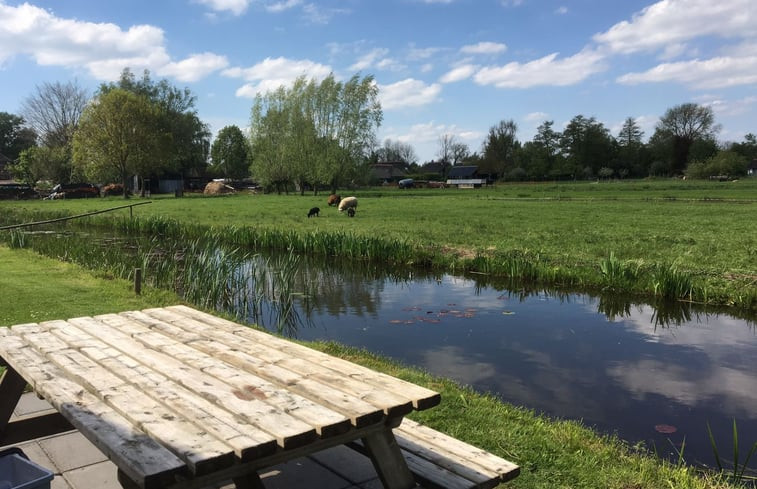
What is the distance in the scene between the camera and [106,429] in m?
2.11

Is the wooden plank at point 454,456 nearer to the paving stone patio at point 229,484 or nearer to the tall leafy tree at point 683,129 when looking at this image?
the paving stone patio at point 229,484

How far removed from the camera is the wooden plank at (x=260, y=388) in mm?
2068

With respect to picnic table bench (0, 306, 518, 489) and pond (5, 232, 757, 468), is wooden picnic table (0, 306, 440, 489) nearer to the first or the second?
picnic table bench (0, 306, 518, 489)

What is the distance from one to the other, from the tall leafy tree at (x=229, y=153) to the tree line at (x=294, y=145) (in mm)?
157

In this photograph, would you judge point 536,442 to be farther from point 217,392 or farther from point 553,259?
point 553,259

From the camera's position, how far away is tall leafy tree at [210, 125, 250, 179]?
87875 millimetres

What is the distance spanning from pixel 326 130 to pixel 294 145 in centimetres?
324

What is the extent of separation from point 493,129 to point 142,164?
222ft

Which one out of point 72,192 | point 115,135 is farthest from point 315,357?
point 72,192

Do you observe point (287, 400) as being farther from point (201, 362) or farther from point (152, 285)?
point (152, 285)

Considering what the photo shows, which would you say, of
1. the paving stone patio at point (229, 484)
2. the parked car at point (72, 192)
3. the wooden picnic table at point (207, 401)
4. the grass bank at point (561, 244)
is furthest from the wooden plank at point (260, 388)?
the parked car at point (72, 192)

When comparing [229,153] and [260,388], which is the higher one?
[229,153]

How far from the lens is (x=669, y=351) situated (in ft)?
24.4

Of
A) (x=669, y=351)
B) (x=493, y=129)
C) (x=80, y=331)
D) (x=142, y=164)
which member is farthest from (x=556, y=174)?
(x=80, y=331)
